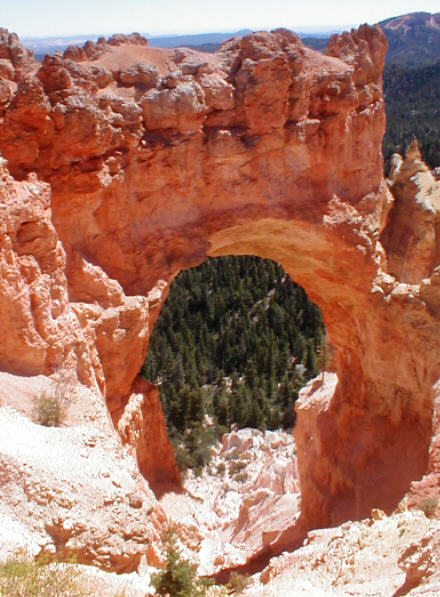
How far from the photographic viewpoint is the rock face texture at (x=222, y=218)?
9852mm

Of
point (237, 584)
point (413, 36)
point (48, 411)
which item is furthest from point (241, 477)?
point (413, 36)

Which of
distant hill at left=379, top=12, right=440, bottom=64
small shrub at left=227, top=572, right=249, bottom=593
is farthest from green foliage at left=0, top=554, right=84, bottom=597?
distant hill at left=379, top=12, right=440, bottom=64

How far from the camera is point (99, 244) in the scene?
11773 millimetres

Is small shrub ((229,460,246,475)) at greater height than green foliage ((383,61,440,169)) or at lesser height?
lesser

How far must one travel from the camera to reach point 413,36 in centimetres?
15438

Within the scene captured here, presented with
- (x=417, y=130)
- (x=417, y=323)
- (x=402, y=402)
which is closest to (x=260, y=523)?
(x=402, y=402)

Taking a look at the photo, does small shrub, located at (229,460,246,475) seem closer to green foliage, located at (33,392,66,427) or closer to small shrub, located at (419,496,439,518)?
small shrub, located at (419,496,439,518)

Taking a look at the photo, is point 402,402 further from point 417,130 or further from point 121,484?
point 417,130

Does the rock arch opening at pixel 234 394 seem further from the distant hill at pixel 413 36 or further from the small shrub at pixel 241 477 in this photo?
the distant hill at pixel 413 36

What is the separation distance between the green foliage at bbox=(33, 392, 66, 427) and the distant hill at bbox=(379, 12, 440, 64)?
141473mm

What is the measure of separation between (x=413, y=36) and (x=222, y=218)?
536ft

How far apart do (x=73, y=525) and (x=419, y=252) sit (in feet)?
40.9

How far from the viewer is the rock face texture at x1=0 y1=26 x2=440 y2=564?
32.3ft

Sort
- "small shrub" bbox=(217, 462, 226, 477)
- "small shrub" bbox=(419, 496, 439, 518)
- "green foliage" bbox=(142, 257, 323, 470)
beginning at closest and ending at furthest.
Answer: "small shrub" bbox=(419, 496, 439, 518)
"small shrub" bbox=(217, 462, 226, 477)
"green foliage" bbox=(142, 257, 323, 470)
